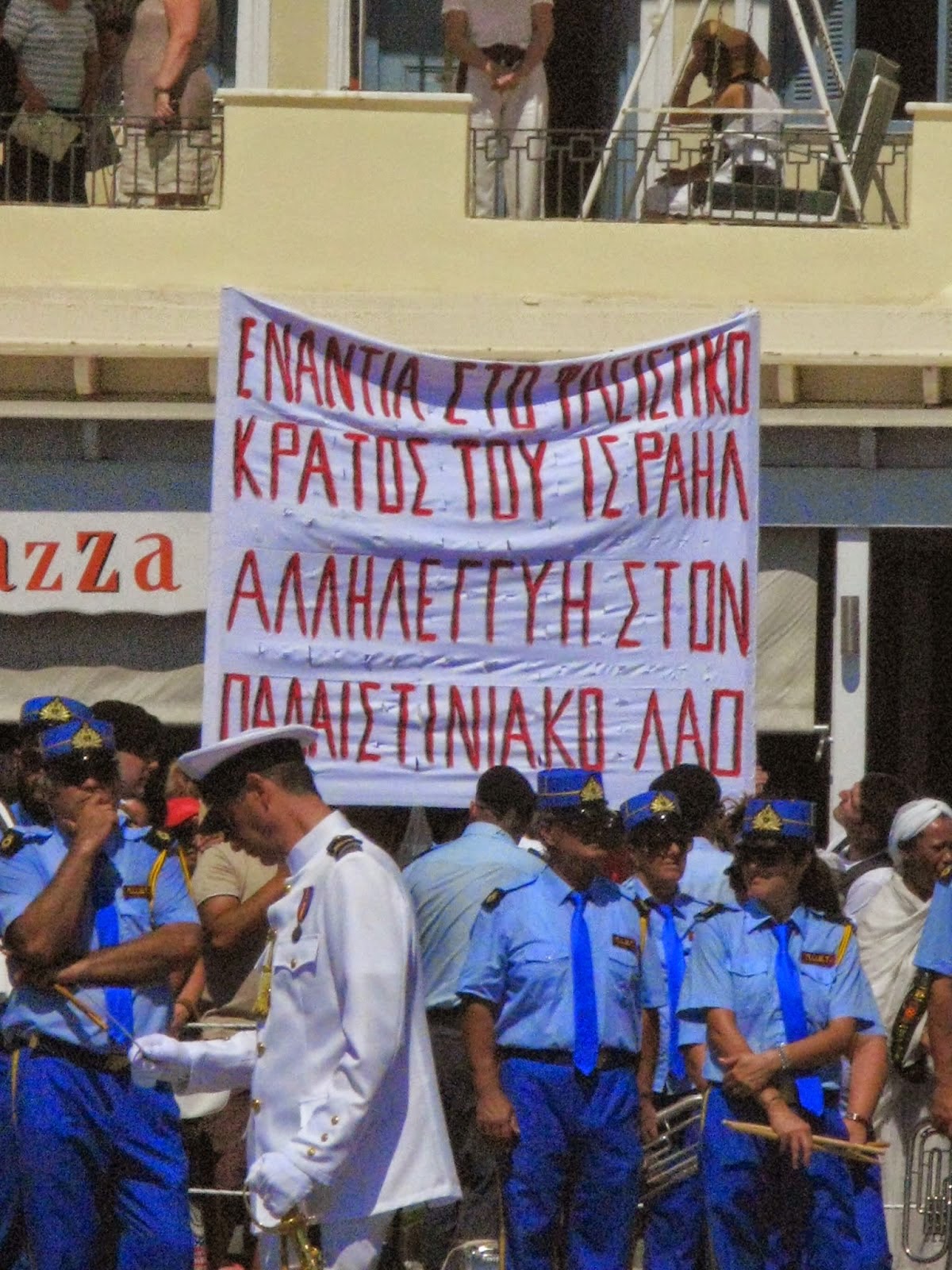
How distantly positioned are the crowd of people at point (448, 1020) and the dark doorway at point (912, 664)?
497 cm

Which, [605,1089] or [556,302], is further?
[556,302]

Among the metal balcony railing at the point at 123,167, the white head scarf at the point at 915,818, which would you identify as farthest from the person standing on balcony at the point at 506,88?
the white head scarf at the point at 915,818

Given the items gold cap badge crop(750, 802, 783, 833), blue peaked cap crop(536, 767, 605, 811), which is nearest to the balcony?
blue peaked cap crop(536, 767, 605, 811)

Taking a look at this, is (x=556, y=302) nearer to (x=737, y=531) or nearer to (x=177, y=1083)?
(x=737, y=531)

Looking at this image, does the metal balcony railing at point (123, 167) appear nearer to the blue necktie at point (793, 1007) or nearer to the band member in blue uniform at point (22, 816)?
the band member in blue uniform at point (22, 816)

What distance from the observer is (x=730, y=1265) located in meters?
7.16

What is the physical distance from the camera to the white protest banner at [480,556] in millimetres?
9070

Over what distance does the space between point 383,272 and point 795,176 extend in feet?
7.48

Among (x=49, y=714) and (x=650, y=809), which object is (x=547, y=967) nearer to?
(x=650, y=809)

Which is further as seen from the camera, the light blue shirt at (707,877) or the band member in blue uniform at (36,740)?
the light blue shirt at (707,877)

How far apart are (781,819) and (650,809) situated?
96 centimetres

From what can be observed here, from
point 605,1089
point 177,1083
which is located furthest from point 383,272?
point 177,1083

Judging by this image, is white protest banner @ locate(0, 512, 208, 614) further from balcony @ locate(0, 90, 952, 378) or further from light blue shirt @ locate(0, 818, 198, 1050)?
light blue shirt @ locate(0, 818, 198, 1050)

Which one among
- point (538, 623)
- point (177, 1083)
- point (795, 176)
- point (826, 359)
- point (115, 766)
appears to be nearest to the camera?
point (177, 1083)
